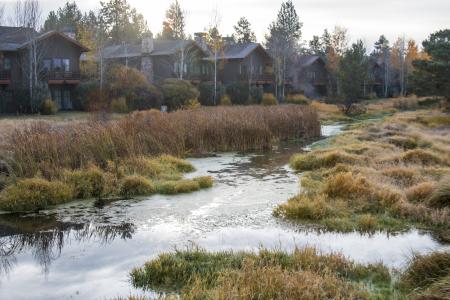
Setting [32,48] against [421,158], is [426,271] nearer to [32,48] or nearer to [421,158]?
[421,158]

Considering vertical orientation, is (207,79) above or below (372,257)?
above

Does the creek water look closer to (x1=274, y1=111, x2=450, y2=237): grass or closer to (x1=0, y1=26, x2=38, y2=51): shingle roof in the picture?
(x1=274, y1=111, x2=450, y2=237): grass

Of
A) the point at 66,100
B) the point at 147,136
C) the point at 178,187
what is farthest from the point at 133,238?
the point at 66,100

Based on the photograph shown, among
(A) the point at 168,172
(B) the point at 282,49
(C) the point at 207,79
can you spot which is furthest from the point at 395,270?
(B) the point at 282,49

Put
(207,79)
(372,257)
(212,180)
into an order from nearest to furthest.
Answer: (372,257), (212,180), (207,79)

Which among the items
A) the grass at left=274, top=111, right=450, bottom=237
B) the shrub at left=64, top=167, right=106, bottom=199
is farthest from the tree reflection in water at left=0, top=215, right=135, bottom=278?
the grass at left=274, top=111, right=450, bottom=237

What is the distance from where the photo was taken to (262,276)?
7754 millimetres

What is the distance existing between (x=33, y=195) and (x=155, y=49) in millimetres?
45898

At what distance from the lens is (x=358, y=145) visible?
22688mm

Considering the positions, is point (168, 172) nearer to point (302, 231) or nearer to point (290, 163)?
point (290, 163)

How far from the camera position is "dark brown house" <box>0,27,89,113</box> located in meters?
42.8

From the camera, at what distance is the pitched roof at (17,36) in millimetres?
43281

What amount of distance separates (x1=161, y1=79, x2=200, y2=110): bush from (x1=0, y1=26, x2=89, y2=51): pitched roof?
399 inches

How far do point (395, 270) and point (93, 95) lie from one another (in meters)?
35.3
